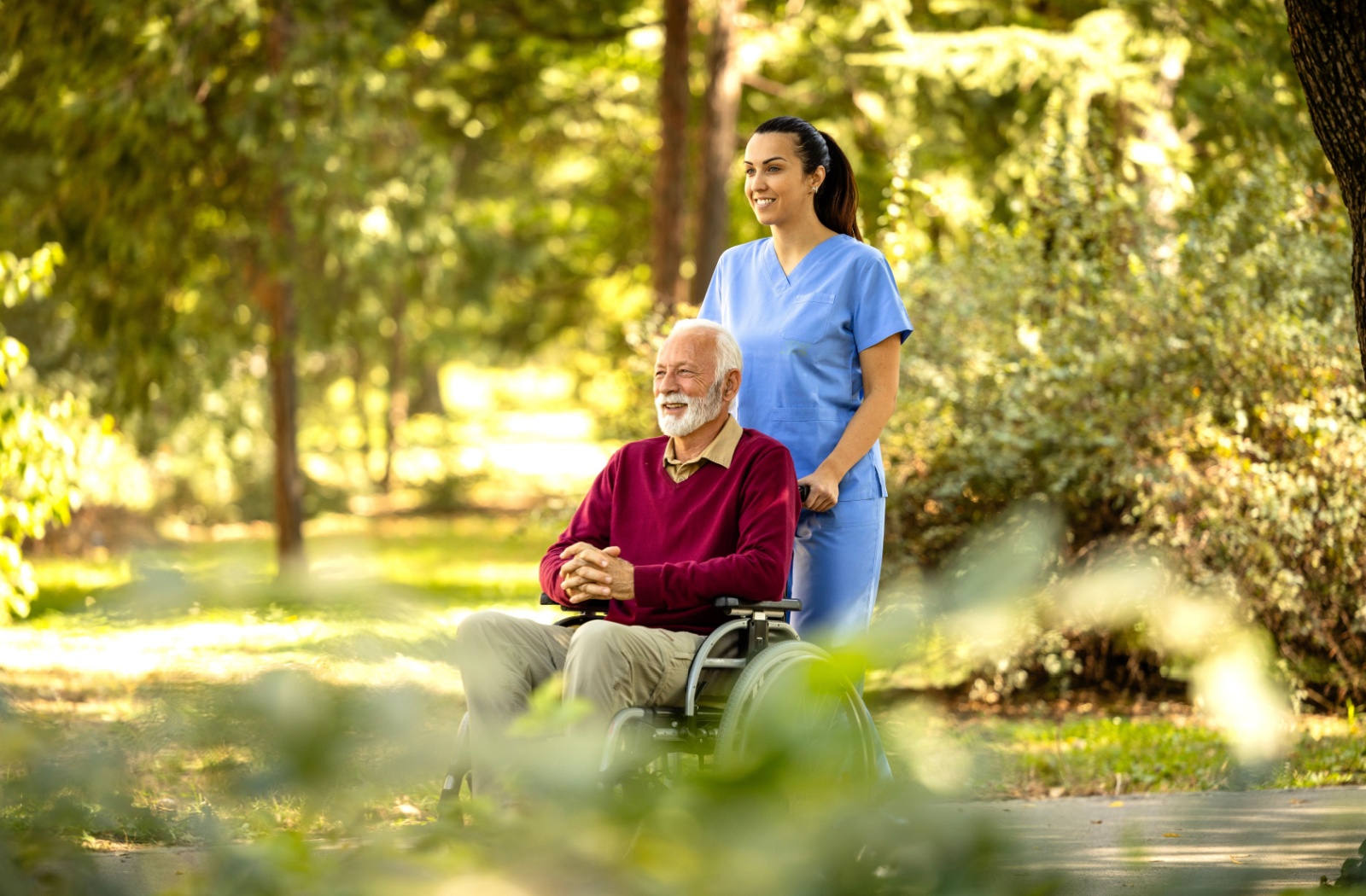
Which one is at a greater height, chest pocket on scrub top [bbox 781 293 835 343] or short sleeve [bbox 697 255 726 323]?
short sleeve [bbox 697 255 726 323]

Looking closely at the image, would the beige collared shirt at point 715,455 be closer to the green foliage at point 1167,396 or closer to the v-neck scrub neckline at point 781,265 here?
the v-neck scrub neckline at point 781,265

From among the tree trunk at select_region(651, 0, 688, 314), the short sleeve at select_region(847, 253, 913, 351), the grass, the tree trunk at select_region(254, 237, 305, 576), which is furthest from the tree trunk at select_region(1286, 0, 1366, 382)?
the tree trunk at select_region(254, 237, 305, 576)

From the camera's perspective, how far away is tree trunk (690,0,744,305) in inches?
468

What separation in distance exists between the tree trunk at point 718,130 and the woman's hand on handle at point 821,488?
8339mm

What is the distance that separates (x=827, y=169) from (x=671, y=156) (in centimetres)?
887

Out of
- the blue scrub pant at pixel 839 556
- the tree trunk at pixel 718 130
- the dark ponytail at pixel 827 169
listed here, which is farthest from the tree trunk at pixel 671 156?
the blue scrub pant at pixel 839 556

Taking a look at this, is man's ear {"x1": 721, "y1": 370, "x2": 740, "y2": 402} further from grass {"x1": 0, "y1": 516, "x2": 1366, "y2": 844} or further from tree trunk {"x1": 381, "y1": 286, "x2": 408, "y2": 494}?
tree trunk {"x1": 381, "y1": 286, "x2": 408, "y2": 494}

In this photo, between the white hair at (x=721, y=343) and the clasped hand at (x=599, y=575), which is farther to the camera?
the white hair at (x=721, y=343)

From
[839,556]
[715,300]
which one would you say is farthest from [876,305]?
[839,556]

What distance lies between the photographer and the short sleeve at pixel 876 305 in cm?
362

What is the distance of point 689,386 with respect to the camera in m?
3.48

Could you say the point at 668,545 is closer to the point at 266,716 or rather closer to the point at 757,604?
the point at 757,604

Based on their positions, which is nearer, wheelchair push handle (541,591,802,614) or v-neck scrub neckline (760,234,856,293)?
wheelchair push handle (541,591,802,614)

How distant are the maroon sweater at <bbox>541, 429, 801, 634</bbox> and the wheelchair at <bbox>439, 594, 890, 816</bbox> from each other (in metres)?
0.07
